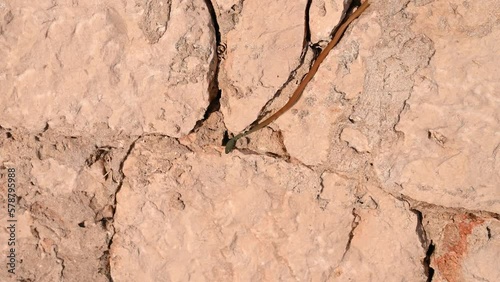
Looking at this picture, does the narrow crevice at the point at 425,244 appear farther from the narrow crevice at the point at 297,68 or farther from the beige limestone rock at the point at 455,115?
the narrow crevice at the point at 297,68

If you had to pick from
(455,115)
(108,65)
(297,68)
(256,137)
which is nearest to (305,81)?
(297,68)

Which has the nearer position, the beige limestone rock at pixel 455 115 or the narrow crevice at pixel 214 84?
the beige limestone rock at pixel 455 115

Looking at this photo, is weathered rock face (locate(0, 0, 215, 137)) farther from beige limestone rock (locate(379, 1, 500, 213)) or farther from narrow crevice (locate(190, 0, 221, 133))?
beige limestone rock (locate(379, 1, 500, 213))

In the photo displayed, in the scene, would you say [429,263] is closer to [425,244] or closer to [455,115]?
[425,244]

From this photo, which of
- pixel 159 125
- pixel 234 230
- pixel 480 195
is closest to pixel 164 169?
pixel 159 125

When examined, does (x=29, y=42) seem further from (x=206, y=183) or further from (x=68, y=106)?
(x=206, y=183)

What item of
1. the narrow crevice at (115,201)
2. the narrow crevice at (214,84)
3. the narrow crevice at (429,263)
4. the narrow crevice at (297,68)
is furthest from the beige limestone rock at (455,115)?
the narrow crevice at (115,201)

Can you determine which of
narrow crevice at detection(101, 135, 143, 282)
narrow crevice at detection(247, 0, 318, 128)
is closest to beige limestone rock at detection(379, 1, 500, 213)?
narrow crevice at detection(247, 0, 318, 128)

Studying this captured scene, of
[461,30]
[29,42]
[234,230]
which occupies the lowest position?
[234,230]
